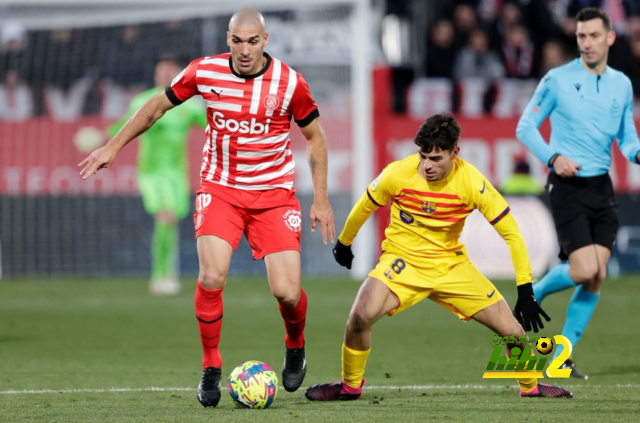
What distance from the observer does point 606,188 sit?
24.5 feet

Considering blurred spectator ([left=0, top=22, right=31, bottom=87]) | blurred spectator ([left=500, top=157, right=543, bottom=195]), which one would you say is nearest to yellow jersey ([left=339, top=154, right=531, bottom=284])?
blurred spectator ([left=500, top=157, right=543, bottom=195])

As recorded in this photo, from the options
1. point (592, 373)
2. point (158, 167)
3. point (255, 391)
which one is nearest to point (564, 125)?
point (592, 373)

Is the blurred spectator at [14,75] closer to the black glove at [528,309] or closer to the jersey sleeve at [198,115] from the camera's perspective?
the jersey sleeve at [198,115]

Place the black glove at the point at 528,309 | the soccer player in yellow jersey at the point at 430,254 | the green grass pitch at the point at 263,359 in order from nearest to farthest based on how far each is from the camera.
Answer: the green grass pitch at the point at 263,359, the black glove at the point at 528,309, the soccer player in yellow jersey at the point at 430,254

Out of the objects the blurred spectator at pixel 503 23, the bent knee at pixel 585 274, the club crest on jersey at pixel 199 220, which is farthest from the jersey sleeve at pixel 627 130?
the blurred spectator at pixel 503 23

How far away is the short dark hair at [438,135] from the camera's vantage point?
5949mm

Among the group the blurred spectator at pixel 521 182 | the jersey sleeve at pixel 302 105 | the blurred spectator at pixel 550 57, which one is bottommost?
the blurred spectator at pixel 521 182

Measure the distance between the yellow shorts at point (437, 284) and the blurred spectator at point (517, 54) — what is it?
483 inches

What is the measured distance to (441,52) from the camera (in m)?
17.9

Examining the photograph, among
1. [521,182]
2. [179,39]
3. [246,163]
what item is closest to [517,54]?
[521,182]

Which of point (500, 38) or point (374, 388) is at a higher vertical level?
point (500, 38)

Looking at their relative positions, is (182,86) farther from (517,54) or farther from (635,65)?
(635,65)

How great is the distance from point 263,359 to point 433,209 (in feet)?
8.20

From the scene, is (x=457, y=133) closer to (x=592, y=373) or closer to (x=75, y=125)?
(x=592, y=373)
